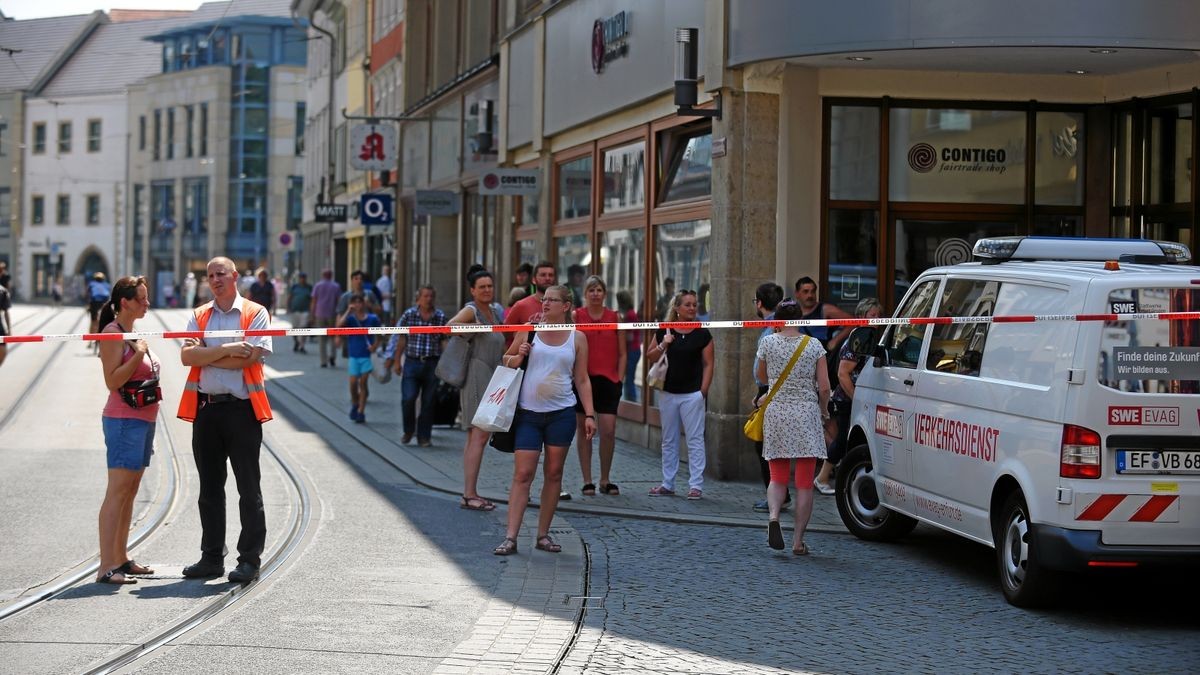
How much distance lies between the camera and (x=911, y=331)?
1054 cm

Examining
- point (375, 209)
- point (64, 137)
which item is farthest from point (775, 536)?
point (64, 137)

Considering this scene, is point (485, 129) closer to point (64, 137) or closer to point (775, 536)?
point (775, 536)

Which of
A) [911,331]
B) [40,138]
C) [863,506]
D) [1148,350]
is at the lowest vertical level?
[863,506]

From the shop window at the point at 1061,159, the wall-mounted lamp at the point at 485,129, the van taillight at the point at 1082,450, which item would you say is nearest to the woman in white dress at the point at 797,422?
the van taillight at the point at 1082,450

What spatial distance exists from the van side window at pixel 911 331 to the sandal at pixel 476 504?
3.33m

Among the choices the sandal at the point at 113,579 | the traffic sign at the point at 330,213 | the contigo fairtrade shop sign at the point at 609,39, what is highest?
the contigo fairtrade shop sign at the point at 609,39

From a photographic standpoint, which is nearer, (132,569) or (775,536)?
(132,569)

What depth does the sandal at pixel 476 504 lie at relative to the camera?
12523 mm

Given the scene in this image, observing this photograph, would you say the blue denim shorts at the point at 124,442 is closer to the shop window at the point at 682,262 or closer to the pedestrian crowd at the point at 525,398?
the pedestrian crowd at the point at 525,398

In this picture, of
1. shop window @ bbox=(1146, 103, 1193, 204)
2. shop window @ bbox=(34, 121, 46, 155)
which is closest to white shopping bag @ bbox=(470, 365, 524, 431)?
shop window @ bbox=(1146, 103, 1193, 204)

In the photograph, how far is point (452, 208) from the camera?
26297mm

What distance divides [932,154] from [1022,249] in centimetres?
580

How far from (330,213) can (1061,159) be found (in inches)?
1022

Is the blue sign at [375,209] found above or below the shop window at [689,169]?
above
